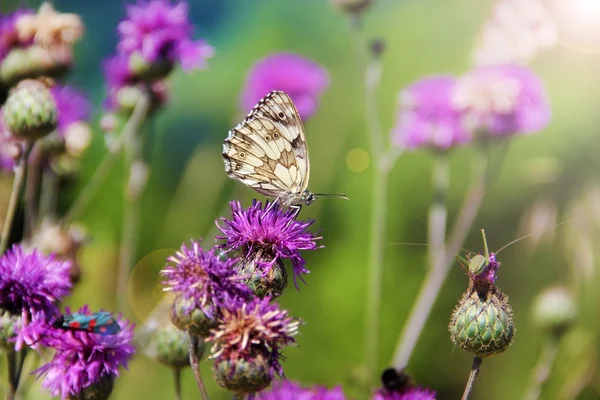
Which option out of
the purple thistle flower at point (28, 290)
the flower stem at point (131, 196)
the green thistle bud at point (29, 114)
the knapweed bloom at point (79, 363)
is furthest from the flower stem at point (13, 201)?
the flower stem at point (131, 196)

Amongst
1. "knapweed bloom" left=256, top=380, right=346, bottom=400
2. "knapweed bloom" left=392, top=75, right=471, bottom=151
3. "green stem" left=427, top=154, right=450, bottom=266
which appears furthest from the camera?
"green stem" left=427, top=154, right=450, bottom=266

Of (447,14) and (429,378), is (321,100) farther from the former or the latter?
(429,378)

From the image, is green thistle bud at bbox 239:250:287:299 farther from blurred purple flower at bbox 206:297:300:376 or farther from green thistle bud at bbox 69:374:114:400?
green thistle bud at bbox 69:374:114:400

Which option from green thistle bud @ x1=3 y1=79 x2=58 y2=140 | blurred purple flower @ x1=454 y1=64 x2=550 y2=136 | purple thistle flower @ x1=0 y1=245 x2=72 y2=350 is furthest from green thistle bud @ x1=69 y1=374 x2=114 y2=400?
blurred purple flower @ x1=454 y1=64 x2=550 y2=136

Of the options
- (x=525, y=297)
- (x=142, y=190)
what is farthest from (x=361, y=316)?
(x=142, y=190)

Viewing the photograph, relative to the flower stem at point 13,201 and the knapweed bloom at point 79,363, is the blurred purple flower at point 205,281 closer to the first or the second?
the knapweed bloom at point 79,363

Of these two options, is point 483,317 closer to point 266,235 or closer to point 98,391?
point 266,235
